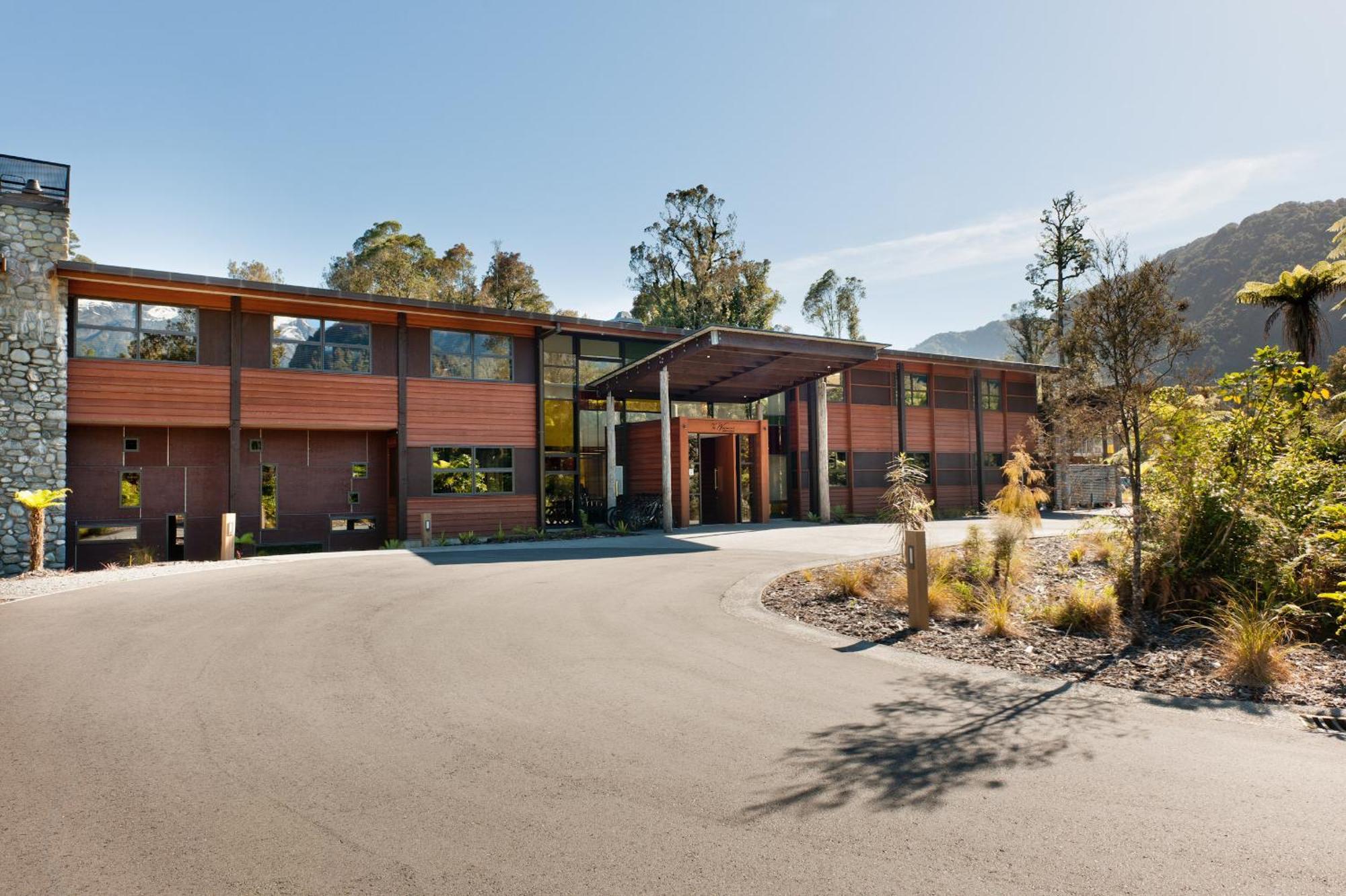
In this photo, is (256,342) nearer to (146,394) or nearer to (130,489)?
(146,394)

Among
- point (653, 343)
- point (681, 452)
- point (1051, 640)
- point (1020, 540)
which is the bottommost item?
point (1051, 640)

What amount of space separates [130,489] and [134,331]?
12.0ft

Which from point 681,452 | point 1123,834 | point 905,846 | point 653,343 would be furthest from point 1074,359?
point 653,343

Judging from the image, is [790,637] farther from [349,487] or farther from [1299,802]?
[349,487]

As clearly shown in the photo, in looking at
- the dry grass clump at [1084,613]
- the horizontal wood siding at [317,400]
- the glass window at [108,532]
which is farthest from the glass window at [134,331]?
the dry grass clump at [1084,613]

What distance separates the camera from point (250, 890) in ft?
9.46

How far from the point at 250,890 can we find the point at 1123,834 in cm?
379

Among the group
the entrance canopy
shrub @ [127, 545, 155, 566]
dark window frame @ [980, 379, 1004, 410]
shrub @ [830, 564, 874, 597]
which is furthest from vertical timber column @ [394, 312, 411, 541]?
A: dark window frame @ [980, 379, 1004, 410]

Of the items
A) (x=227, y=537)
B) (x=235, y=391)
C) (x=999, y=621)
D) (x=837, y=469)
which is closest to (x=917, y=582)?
(x=999, y=621)

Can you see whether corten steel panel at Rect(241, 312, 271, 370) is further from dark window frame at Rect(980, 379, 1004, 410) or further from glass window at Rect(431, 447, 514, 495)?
dark window frame at Rect(980, 379, 1004, 410)

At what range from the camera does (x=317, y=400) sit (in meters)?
17.9

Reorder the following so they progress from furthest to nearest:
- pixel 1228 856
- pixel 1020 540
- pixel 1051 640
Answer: pixel 1020 540 → pixel 1051 640 → pixel 1228 856

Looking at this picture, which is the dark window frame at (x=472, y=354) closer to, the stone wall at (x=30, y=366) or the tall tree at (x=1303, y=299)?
the stone wall at (x=30, y=366)

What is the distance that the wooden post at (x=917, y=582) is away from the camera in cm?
816
